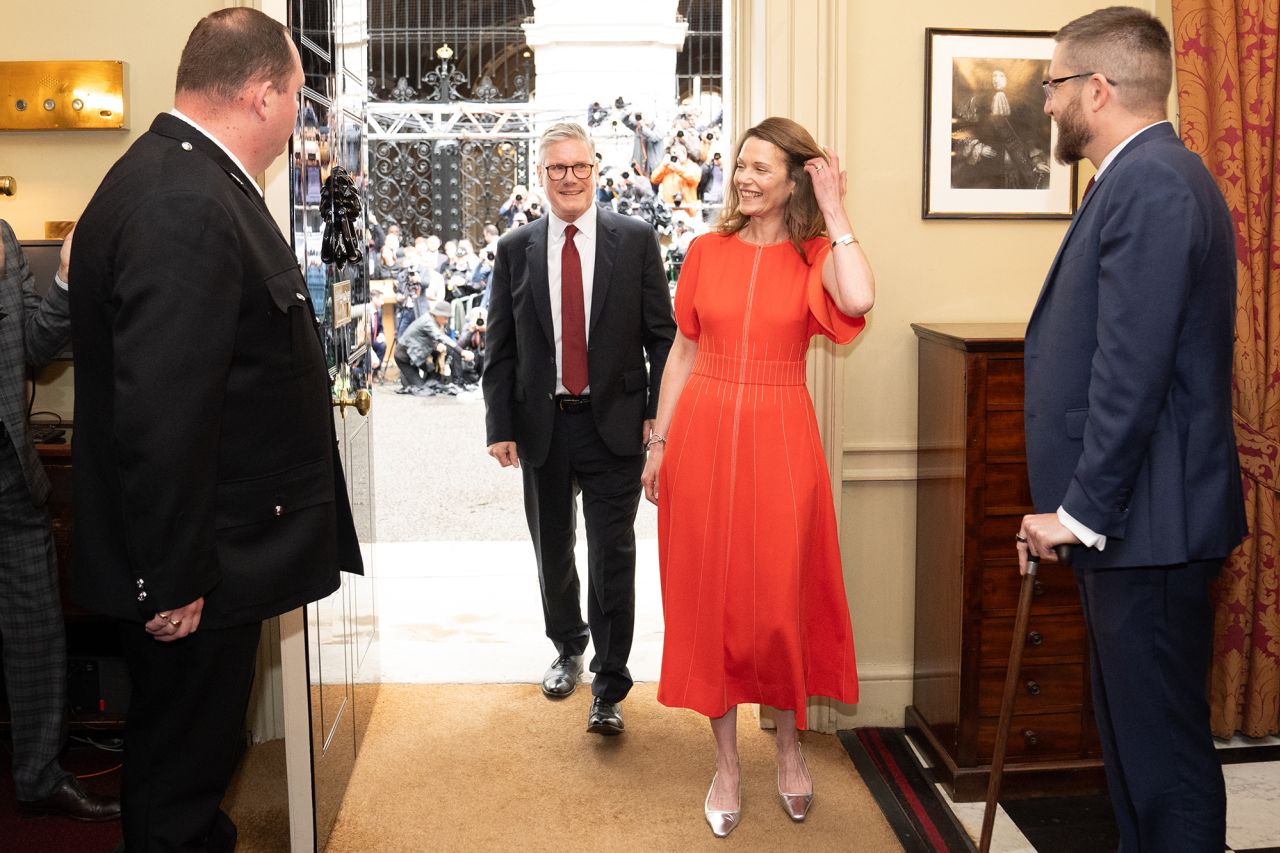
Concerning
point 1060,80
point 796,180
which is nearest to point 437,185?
point 796,180

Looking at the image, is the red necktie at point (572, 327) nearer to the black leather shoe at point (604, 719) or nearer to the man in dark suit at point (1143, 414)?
the black leather shoe at point (604, 719)

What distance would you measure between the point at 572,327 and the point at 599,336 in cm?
9

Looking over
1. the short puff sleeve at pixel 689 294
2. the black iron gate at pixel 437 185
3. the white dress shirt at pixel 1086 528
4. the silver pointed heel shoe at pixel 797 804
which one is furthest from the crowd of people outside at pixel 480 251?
the white dress shirt at pixel 1086 528

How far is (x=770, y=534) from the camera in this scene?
2.78 metres

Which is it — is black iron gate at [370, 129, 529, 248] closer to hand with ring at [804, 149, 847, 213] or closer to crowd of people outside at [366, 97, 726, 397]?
crowd of people outside at [366, 97, 726, 397]

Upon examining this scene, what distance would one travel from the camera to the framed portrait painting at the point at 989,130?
10.8ft

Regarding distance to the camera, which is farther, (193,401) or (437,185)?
Result: (437,185)

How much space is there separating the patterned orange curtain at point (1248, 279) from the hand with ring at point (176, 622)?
2.75 m

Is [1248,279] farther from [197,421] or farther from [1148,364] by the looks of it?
[197,421]

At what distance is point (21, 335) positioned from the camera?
9.15 ft

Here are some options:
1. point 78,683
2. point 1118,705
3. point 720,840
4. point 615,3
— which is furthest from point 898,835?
point 615,3

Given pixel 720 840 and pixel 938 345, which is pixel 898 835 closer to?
pixel 720 840

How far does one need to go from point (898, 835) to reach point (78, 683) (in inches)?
88.4

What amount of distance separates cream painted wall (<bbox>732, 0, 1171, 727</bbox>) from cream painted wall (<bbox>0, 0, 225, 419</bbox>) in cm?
157
